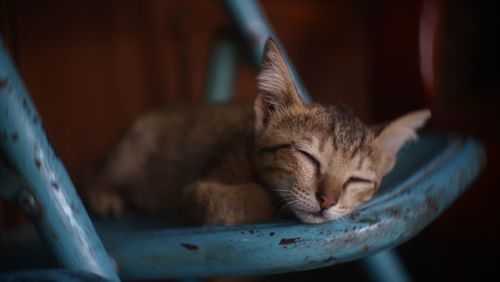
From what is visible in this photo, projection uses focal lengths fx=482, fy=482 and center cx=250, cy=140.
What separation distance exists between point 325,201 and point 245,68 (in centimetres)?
102

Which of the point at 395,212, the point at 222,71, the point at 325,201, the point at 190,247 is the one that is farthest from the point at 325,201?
the point at 222,71

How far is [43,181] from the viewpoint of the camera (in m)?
0.44

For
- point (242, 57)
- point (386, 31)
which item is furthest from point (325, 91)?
point (386, 31)

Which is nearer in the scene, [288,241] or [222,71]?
[288,241]

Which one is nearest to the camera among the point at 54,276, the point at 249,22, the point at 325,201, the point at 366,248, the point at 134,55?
the point at 54,276

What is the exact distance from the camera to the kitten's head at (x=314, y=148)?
667 mm

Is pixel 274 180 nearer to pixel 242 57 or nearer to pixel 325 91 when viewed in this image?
pixel 242 57

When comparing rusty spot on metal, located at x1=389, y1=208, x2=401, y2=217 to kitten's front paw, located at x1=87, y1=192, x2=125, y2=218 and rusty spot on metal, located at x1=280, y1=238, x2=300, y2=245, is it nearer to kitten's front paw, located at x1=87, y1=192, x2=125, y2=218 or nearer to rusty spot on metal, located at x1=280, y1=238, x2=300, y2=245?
rusty spot on metal, located at x1=280, y1=238, x2=300, y2=245

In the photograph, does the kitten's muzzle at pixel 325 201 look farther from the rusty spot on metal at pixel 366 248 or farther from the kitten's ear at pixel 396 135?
the kitten's ear at pixel 396 135

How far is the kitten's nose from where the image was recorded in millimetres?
629

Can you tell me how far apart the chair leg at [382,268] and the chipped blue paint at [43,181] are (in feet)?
1.77

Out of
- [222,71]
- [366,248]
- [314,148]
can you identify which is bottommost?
[366,248]

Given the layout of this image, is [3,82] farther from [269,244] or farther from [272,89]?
[272,89]

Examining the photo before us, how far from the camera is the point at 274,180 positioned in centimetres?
72
